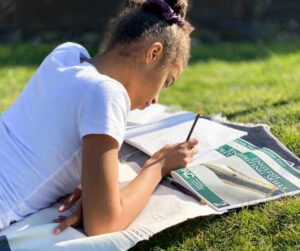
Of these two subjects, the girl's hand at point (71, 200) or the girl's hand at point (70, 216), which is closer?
the girl's hand at point (70, 216)

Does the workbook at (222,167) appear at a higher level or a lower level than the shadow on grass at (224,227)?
higher

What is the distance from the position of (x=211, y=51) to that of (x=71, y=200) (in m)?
4.91

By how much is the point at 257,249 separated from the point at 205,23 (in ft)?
19.9

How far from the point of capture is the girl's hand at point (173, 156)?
2650mm

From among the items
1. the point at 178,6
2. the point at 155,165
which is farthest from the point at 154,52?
the point at 155,165

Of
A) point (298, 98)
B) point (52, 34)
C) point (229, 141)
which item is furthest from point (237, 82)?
point (52, 34)

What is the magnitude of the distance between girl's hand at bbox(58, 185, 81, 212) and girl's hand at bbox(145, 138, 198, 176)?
1.00 ft

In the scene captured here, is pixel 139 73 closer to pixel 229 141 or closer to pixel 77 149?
pixel 77 149

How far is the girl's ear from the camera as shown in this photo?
238 cm

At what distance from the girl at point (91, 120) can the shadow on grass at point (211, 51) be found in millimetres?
4082

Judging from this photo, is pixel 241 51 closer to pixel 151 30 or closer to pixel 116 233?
pixel 151 30

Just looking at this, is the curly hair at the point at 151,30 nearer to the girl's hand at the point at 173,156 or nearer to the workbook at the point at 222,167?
the girl's hand at the point at 173,156

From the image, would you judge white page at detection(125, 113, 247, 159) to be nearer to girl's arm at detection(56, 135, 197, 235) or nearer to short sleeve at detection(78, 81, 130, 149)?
girl's arm at detection(56, 135, 197, 235)

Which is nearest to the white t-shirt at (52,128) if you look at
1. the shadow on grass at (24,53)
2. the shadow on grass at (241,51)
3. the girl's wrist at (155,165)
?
the girl's wrist at (155,165)
